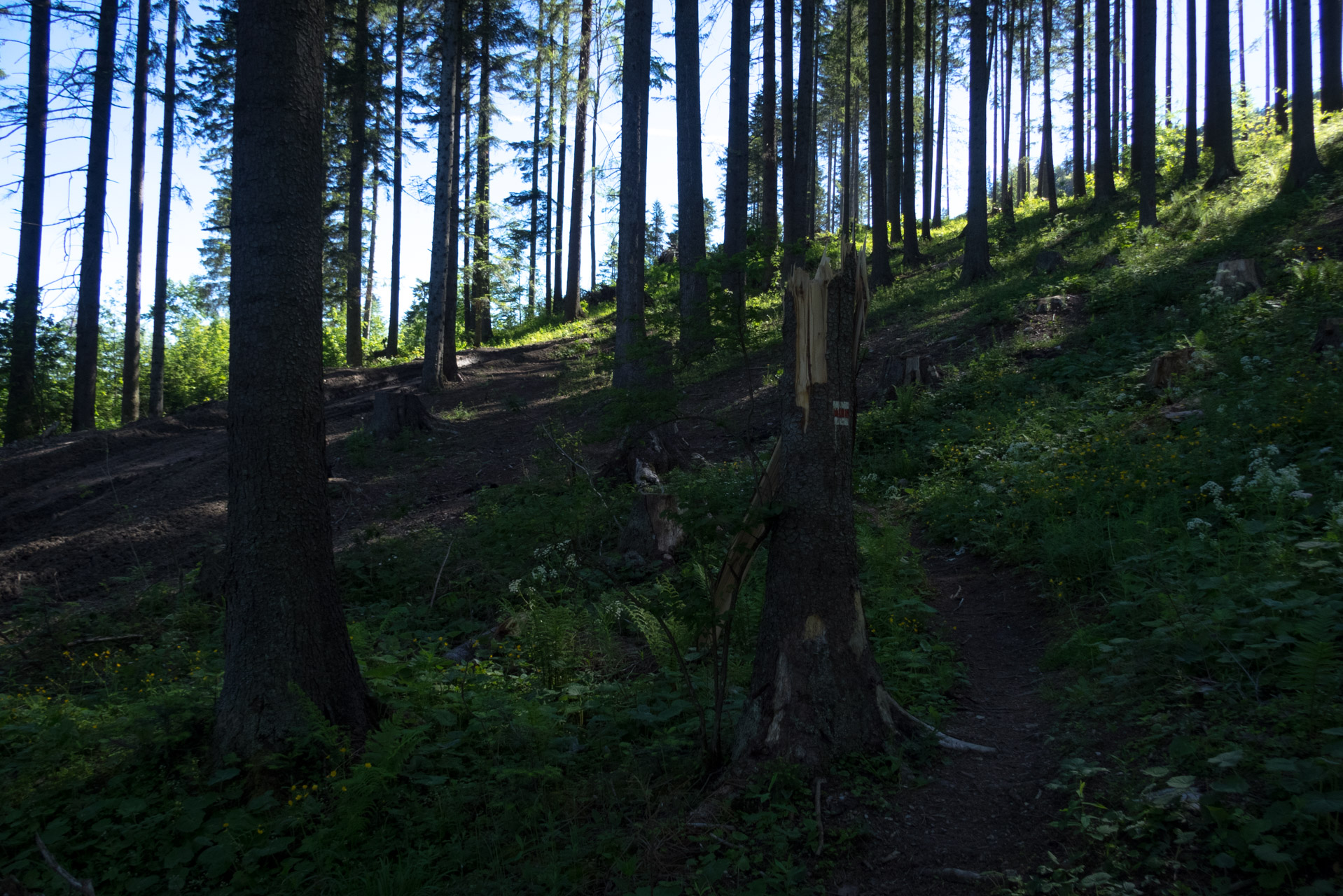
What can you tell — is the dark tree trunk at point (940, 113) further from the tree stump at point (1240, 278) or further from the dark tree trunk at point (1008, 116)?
the tree stump at point (1240, 278)

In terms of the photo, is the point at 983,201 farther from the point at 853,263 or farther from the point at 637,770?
the point at 637,770

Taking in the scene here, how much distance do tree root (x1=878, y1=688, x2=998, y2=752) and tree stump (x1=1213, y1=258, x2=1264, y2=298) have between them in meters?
9.32

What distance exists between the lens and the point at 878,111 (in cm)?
1831

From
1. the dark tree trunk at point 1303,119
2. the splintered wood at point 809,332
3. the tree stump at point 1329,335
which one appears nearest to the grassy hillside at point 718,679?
the tree stump at point 1329,335

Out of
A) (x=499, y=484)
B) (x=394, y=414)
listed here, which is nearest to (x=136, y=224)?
(x=394, y=414)

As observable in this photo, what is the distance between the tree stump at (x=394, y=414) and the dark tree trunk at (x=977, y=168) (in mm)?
12494

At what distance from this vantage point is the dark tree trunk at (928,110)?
24.6m

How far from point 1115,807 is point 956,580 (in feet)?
11.9

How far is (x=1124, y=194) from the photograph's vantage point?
2017cm

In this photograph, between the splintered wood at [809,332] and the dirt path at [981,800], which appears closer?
the dirt path at [981,800]

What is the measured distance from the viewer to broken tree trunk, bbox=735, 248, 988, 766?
367cm

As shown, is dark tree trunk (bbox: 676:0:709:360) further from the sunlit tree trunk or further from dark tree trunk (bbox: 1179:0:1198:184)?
dark tree trunk (bbox: 1179:0:1198:184)

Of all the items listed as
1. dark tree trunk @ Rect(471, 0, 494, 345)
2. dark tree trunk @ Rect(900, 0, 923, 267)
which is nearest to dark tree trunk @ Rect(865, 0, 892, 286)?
dark tree trunk @ Rect(900, 0, 923, 267)

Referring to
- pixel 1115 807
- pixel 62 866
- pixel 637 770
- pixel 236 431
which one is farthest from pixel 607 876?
pixel 236 431
